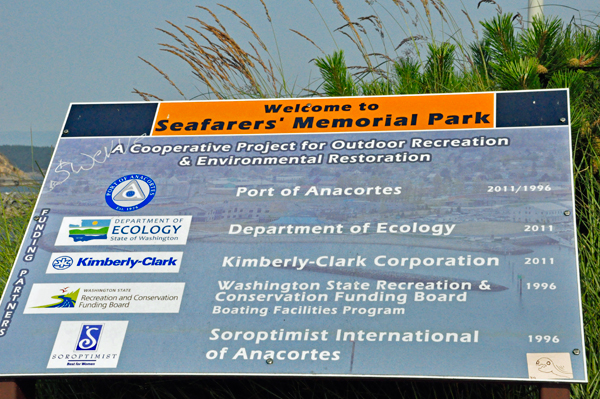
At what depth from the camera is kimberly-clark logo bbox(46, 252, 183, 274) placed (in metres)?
2.64

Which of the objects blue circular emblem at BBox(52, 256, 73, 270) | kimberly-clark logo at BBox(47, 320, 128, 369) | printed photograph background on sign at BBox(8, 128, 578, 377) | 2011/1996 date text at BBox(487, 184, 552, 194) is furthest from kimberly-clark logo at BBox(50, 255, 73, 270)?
2011/1996 date text at BBox(487, 184, 552, 194)

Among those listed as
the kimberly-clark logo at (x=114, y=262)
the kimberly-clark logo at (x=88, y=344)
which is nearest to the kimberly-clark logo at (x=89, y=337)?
the kimberly-clark logo at (x=88, y=344)

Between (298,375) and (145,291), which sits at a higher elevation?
(145,291)

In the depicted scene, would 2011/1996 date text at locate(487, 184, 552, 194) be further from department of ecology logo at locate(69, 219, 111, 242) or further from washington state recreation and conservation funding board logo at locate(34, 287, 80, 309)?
washington state recreation and conservation funding board logo at locate(34, 287, 80, 309)

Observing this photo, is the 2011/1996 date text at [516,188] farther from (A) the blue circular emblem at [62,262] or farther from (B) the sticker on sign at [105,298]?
(A) the blue circular emblem at [62,262]

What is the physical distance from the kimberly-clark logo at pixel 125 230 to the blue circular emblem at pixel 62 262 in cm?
7

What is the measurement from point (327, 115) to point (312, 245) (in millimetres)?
762

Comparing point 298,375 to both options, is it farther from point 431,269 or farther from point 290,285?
point 431,269

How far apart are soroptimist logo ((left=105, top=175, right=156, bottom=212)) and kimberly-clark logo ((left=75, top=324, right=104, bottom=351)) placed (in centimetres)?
57

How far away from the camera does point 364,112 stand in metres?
3.04

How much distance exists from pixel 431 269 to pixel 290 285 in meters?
0.56

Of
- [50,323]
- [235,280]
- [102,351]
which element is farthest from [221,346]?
[50,323]

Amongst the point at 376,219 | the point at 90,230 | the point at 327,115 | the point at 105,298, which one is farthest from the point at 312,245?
the point at 90,230

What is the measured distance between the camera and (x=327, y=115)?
10.1 ft
